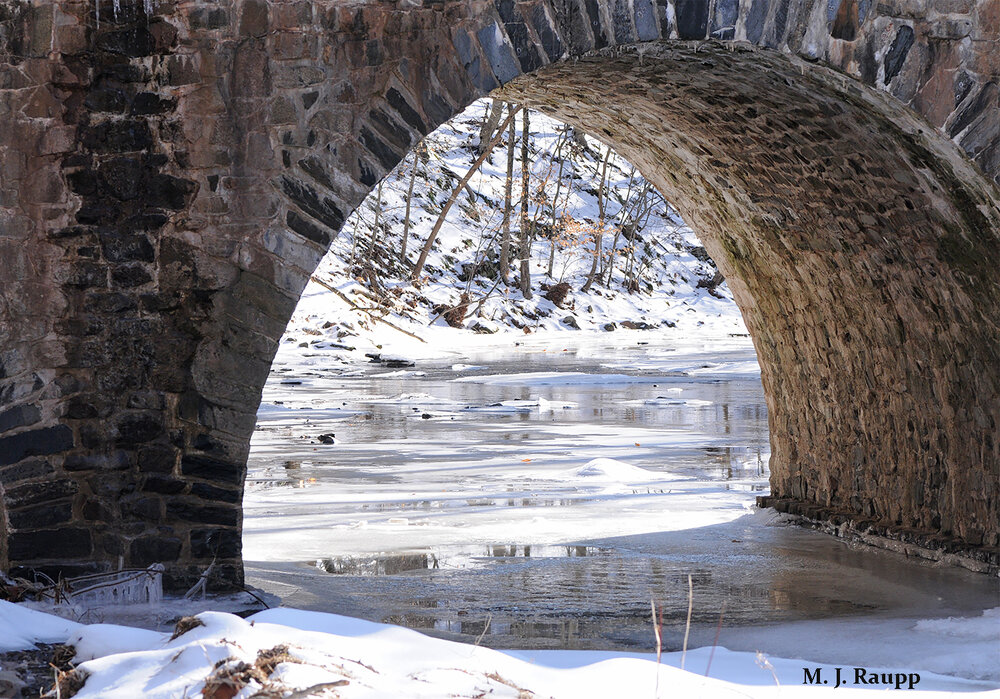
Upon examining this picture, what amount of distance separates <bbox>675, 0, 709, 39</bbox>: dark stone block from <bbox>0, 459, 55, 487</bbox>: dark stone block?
365 cm

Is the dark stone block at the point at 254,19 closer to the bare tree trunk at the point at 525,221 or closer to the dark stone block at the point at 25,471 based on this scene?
the dark stone block at the point at 25,471

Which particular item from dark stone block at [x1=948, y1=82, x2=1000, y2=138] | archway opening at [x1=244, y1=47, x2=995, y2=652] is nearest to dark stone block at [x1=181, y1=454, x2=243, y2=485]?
archway opening at [x1=244, y1=47, x2=995, y2=652]

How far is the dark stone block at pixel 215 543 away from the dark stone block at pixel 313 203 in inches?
62.3

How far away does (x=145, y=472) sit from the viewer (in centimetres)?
561

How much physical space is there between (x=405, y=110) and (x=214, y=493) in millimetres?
2058

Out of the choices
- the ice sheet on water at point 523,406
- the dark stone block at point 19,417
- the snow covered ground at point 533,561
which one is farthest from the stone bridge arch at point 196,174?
the ice sheet on water at point 523,406

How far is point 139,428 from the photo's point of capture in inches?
220

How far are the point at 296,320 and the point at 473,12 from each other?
21871 millimetres

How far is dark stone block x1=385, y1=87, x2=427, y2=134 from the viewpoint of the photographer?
5.48 m

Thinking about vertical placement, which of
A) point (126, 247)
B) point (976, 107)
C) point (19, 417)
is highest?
point (976, 107)

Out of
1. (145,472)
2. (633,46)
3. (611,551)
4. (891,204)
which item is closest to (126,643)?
(145,472)

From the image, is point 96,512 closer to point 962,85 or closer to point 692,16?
point 692,16

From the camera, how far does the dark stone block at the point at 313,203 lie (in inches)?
219

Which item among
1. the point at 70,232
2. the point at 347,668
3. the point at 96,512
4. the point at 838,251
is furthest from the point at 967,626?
the point at 70,232
